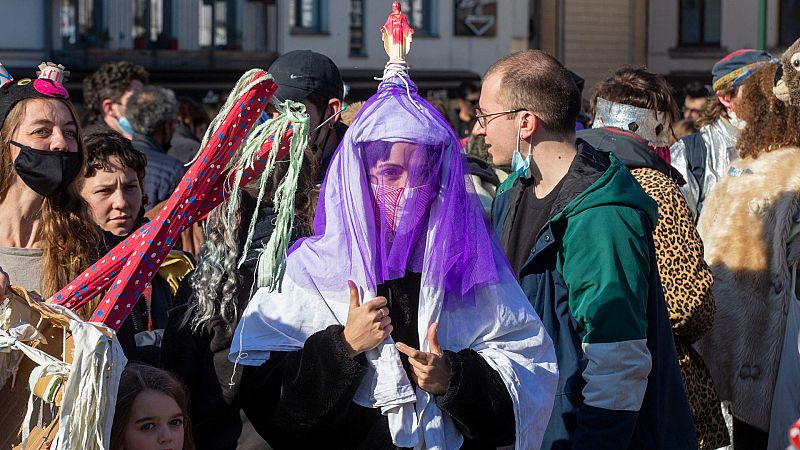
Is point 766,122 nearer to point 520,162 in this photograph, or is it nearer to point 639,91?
point 639,91

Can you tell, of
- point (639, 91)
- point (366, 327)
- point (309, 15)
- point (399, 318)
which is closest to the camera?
point (366, 327)

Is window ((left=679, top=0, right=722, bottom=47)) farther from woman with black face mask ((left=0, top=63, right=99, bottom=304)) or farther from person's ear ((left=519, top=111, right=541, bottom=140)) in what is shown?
woman with black face mask ((left=0, top=63, right=99, bottom=304))

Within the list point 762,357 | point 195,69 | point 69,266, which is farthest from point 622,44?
point 69,266

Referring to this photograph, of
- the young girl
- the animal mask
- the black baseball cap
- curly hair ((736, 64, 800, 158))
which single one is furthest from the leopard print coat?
the young girl

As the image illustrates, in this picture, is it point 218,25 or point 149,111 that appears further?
point 218,25

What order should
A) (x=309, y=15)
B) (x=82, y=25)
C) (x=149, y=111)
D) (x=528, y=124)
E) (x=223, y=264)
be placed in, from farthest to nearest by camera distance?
(x=309, y=15) → (x=82, y=25) → (x=149, y=111) → (x=528, y=124) → (x=223, y=264)

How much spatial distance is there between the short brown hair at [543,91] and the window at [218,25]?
19732mm

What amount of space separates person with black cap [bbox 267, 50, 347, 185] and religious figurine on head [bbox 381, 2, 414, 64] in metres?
1.08

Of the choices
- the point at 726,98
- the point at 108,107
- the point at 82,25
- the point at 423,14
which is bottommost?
the point at 108,107

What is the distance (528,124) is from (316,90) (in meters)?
1.00

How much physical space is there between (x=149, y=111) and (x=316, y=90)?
269cm

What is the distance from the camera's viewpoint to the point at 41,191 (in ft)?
11.6

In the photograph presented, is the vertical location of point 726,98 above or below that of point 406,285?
above

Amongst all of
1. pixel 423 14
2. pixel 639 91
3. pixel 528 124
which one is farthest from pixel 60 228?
pixel 423 14
